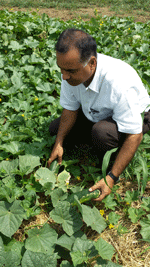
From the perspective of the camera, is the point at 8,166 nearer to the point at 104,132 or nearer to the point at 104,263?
the point at 104,132

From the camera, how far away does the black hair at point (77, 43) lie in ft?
5.75

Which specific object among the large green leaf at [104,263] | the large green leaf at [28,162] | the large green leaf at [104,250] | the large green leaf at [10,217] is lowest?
the large green leaf at [104,263]

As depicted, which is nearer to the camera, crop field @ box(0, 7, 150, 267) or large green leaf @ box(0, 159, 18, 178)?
crop field @ box(0, 7, 150, 267)

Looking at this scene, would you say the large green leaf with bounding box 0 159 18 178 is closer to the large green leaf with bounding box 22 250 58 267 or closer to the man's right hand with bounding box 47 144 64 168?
the man's right hand with bounding box 47 144 64 168

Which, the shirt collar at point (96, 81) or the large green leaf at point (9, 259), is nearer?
the large green leaf at point (9, 259)

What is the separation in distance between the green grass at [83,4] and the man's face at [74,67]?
6.75 meters

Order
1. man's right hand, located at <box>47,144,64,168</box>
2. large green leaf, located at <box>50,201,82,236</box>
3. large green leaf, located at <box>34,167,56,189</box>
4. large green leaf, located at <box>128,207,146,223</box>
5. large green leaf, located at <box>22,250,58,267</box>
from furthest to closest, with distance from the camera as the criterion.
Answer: man's right hand, located at <box>47,144,64,168</box>
large green leaf, located at <box>34,167,56,189</box>
large green leaf, located at <box>128,207,146,223</box>
large green leaf, located at <box>50,201,82,236</box>
large green leaf, located at <box>22,250,58,267</box>

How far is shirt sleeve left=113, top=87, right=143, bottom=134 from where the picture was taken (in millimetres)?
1874

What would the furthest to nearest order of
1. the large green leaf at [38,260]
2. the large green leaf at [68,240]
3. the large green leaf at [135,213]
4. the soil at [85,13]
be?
the soil at [85,13] < the large green leaf at [135,213] < the large green leaf at [68,240] < the large green leaf at [38,260]

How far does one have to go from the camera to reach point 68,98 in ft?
7.85

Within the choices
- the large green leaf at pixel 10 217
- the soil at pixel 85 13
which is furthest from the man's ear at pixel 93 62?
the soil at pixel 85 13

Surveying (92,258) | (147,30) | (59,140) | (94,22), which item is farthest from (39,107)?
(147,30)

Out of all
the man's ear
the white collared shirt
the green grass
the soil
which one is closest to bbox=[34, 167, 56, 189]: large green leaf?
the white collared shirt

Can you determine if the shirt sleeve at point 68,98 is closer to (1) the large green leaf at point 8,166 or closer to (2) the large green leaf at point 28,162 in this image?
(2) the large green leaf at point 28,162
